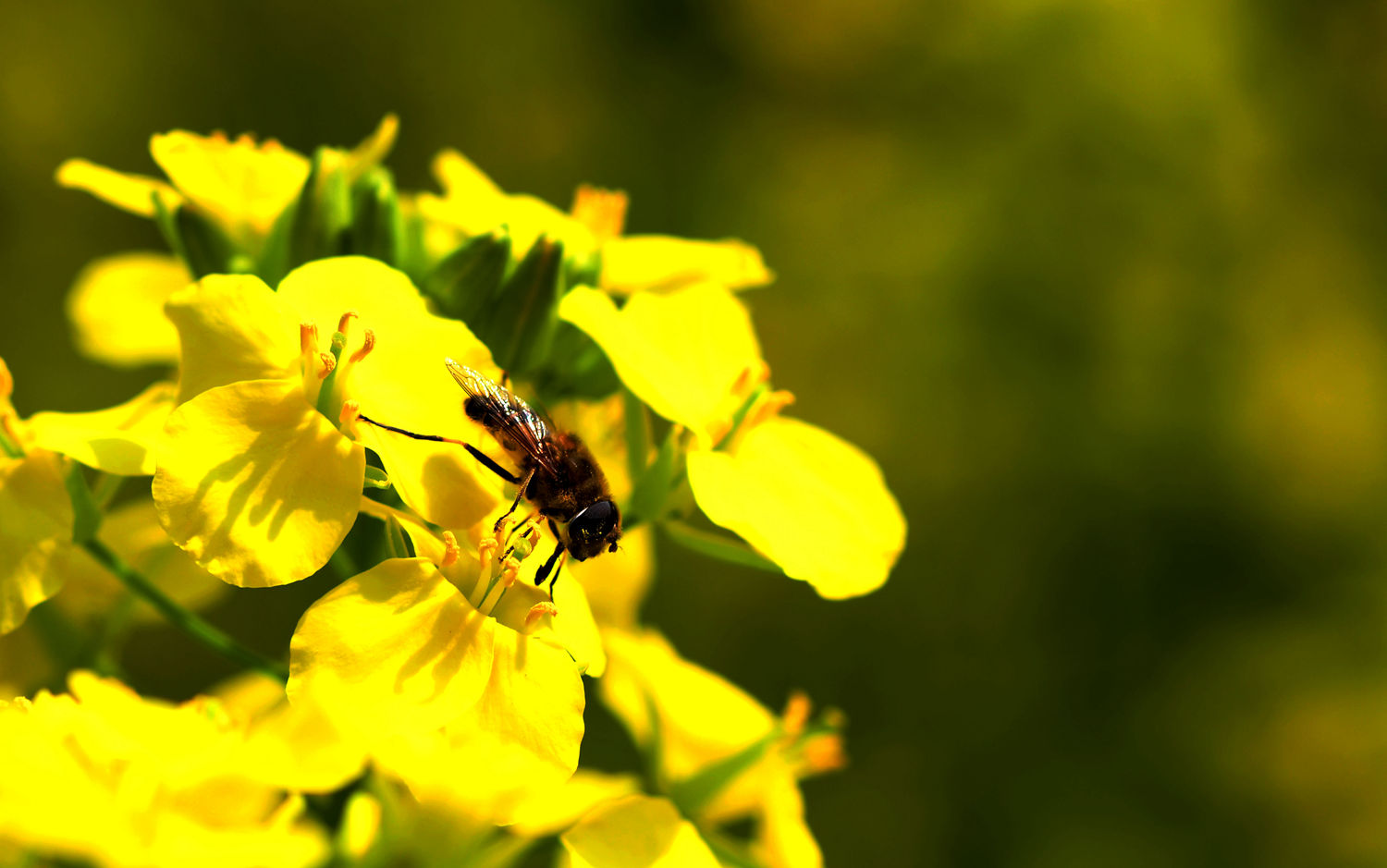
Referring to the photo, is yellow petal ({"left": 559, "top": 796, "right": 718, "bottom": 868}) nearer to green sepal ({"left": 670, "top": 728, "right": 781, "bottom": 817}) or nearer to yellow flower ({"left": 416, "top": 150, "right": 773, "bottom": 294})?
green sepal ({"left": 670, "top": 728, "right": 781, "bottom": 817})

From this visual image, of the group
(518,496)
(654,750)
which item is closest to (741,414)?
(518,496)

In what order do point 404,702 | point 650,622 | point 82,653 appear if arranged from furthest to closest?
1. point 650,622
2. point 82,653
3. point 404,702

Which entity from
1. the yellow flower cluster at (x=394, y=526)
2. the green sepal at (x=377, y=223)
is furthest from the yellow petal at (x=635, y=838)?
the green sepal at (x=377, y=223)

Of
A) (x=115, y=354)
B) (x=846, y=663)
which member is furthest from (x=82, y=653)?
(x=846, y=663)

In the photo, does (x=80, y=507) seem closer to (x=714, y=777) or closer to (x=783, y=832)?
(x=714, y=777)

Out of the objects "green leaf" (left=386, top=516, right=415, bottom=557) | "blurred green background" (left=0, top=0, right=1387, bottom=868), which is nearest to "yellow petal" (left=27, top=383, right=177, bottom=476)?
"green leaf" (left=386, top=516, right=415, bottom=557)

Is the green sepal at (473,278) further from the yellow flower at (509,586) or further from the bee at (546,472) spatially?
the yellow flower at (509,586)

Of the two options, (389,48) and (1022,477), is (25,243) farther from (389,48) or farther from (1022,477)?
(1022,477)
